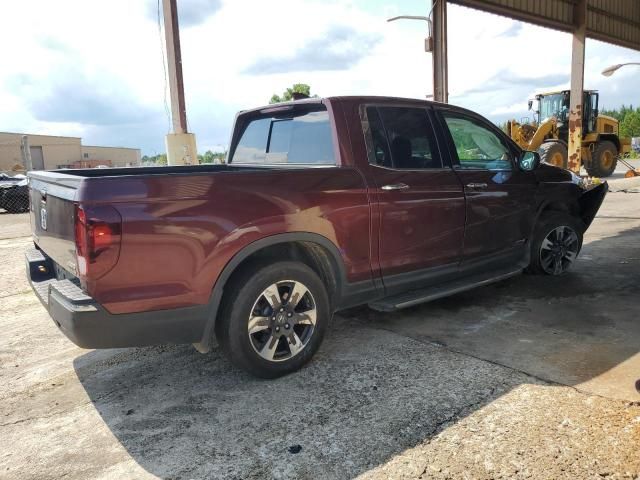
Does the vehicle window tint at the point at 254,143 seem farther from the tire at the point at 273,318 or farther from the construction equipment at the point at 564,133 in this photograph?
the construction equipment at the point at 564,133

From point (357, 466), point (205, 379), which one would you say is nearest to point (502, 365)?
point (357, 466)

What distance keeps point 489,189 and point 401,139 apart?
1.08 metres

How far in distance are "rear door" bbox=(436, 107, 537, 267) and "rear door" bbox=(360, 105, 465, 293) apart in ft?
0.56

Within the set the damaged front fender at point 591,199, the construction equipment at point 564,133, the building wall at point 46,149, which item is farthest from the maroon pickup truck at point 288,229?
the building wall at point 46,149

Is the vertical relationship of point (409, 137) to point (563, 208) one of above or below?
above

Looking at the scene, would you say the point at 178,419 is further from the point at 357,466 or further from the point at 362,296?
the point at 362,296

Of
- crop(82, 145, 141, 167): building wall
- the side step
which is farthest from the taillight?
crop(82, 145, 141, 167): building wall

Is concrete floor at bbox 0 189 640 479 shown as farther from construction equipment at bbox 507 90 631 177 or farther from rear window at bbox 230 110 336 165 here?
construction equipment at bbox 507 90 631 177

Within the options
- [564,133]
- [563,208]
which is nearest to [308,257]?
[563,208]

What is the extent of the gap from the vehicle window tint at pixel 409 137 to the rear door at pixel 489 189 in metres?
0.22

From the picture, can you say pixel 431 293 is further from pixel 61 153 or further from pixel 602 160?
pixel 61 153

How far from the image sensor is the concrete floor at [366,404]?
8.50 feet

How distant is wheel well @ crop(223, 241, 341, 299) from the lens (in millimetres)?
3451

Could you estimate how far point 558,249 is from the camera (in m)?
5.75
